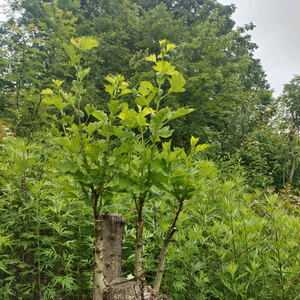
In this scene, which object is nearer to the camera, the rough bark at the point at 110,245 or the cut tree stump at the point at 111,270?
the cut tree stump at the point at 111,270

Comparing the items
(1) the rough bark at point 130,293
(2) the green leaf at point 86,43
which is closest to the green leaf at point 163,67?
(2) the green leaf at point 86,43

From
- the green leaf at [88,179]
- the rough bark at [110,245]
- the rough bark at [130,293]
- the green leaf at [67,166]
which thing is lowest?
the rough bark at [130,293]

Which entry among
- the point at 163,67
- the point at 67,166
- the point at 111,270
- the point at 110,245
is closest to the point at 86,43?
the point at 163,67

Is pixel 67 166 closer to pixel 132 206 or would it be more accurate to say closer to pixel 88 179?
pixel 88 179

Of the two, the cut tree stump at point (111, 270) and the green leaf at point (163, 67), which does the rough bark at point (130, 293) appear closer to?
the cut tree stump at point (111, 270)

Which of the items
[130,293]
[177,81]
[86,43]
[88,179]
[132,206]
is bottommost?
[130,293]

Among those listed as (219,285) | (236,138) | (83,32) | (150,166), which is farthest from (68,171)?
(83,32)

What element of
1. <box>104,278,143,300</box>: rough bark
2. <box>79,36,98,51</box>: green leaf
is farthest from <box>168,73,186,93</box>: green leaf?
<box>104,278,143,300</box>: rough bark

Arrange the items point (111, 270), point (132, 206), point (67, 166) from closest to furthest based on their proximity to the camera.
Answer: point (67, 166), point (111, 270), point (132, 206)

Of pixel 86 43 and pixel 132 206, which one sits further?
pixel 132 206

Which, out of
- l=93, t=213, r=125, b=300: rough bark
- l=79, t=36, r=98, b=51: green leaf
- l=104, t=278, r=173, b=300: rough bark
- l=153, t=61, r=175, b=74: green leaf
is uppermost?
l=79, t=36, r=98, b=51: green leaf

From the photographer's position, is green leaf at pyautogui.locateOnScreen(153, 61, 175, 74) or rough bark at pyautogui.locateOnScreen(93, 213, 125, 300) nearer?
green leaf at pyautogui.locateOnScreen(153, 61, 175, 74)

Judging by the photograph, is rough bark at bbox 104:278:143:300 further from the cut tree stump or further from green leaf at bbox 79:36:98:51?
green leaf at bbox 79:36:98:51

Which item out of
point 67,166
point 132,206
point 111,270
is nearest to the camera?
point 67,166
